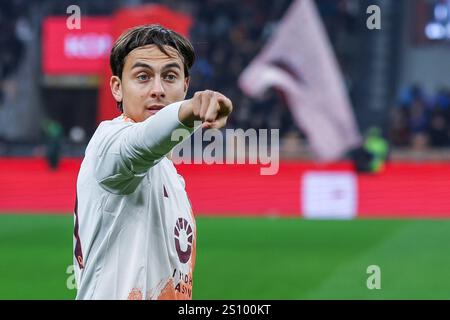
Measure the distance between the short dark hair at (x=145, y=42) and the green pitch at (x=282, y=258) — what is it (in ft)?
16.4

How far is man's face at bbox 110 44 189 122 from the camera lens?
293cm

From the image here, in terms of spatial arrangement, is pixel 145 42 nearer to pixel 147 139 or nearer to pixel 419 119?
pixel 147 139

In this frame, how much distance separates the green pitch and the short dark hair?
5.01 m

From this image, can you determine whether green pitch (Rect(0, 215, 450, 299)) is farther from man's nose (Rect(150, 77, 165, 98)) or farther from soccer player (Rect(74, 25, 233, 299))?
man's nose (Rect(150, 77, 165, 98))

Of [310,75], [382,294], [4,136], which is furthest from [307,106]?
[382,294]

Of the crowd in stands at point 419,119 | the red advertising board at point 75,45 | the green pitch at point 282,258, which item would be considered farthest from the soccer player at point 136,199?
the red advertising board at point 75,45

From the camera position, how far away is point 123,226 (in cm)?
286

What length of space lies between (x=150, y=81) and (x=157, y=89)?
0.05 meters

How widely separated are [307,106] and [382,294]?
10.2 meters

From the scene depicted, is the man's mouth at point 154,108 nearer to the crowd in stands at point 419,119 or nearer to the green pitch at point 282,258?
the green pitch at point 282,258

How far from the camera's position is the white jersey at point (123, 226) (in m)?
2.80

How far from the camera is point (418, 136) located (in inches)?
790

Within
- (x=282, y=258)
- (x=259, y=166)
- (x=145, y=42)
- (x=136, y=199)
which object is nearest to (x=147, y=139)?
(x=136, y=199)
